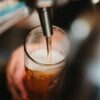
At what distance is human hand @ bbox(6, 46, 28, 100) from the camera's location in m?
0.93

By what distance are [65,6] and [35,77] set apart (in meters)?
0.54

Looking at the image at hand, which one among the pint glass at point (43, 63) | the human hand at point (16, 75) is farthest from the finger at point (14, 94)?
the pint glass at point (43, 63)

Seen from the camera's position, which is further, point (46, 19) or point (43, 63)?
point (43, 63)

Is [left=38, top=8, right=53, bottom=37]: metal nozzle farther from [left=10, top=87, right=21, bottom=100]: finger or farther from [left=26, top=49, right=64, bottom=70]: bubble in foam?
[left=10, top=87, right=21, bottom=100]: finger

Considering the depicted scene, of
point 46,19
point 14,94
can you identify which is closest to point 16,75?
point 14,94

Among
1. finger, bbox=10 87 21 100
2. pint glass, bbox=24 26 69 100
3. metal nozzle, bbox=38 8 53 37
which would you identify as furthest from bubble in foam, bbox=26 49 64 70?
finger, bbox=10 87 21 100

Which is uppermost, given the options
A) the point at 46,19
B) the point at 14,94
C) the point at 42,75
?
A: the point at 46,19

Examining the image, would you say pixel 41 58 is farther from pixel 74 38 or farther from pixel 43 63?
pixel 74 38

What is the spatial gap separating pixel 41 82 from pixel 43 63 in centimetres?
5

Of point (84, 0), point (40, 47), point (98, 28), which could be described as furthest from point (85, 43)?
point (40, 47)

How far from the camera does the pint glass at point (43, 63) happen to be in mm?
683

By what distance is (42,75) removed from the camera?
0.69 metres

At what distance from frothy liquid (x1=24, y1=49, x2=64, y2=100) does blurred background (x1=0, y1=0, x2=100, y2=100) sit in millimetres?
123

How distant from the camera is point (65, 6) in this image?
1165 mm
